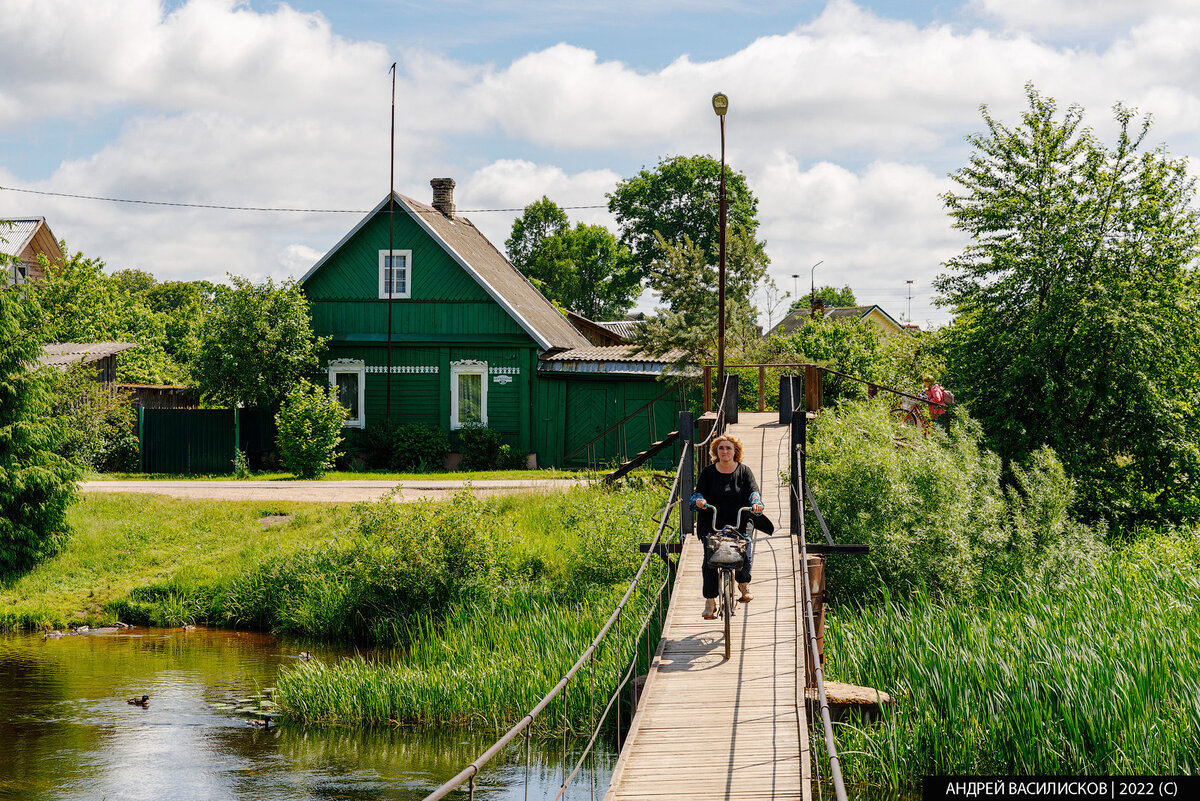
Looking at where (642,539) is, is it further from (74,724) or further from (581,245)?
(581,245)

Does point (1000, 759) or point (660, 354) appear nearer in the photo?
point (1000, 759)

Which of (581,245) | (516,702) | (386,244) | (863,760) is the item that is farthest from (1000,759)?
(581,245)

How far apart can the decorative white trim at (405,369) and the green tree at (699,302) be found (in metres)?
5.79

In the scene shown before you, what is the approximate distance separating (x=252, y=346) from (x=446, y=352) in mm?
4732

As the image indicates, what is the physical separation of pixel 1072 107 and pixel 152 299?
71.7 meters

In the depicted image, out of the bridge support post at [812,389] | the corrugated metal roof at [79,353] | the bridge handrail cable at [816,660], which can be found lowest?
the bridge handrail cable at [816,660]

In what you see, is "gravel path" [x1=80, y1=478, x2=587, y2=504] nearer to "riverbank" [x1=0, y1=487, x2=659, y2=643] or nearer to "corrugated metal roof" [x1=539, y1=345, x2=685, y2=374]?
"riverbank" [x1=0, y1=487, x2=659, y2=643]

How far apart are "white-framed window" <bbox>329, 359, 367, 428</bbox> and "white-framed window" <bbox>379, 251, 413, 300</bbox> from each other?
1.94m

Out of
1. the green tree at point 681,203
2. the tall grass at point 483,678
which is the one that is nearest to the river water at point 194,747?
the tall grass at point 483,678

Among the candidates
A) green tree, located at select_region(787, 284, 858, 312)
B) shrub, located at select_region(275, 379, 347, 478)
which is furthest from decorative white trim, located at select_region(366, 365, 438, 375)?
green tree, located at select_region(787, 284, 858, 312)

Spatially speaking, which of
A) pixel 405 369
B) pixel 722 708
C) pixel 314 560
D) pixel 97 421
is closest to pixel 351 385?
pixel 405 369

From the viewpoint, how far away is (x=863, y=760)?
9.84 meters

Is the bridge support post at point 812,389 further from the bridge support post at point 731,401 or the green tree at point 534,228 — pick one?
the green tree at point 534,228

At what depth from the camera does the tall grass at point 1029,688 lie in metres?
8.77
